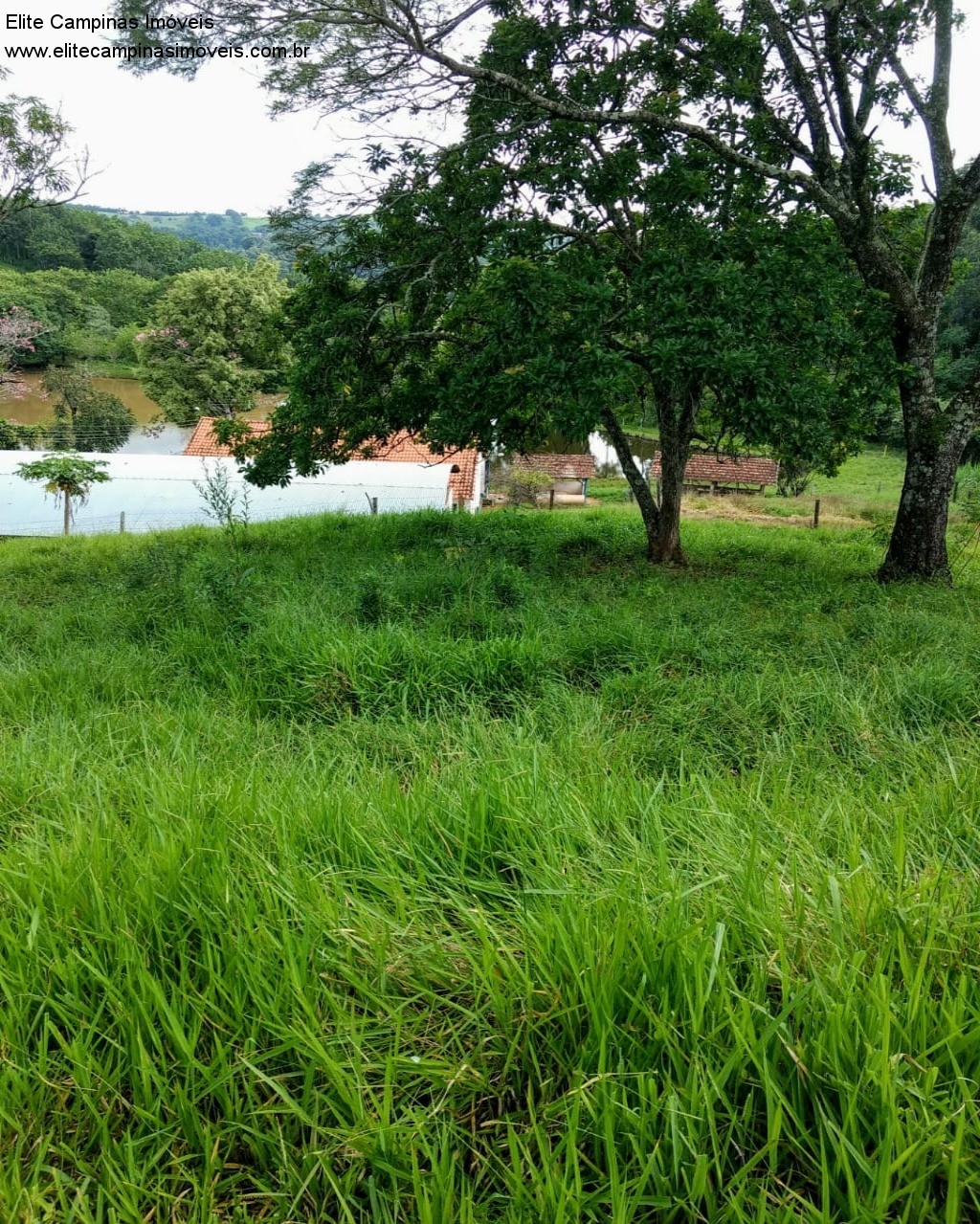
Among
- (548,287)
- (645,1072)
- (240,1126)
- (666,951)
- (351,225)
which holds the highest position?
(351,225)

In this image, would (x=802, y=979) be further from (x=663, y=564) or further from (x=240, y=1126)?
(x=663, y=564)

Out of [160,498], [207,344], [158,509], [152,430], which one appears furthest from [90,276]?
[158,509]

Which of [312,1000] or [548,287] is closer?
[312,1000]

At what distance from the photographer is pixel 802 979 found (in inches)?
59.6

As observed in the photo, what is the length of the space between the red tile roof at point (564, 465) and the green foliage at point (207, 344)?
14017mm

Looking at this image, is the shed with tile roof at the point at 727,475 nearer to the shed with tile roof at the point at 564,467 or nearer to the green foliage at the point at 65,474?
the shed with tile roof at the point at 564,467

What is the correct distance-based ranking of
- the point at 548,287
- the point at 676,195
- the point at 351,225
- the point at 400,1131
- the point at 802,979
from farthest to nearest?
the point at 351,225, the point at 676,195, the point at 548,287, the point at 802,979, the point at 400,1131

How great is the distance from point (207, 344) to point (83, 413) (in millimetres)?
8461

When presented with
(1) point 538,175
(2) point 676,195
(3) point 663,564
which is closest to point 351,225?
(1) point 538,175

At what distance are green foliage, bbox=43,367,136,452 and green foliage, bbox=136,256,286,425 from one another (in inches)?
139

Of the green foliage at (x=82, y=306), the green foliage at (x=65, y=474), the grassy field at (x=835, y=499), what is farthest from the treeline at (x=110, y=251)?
the grassy field at (x=835, y=499)

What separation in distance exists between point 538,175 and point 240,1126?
8.93m

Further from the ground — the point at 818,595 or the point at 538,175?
the point at 538,175

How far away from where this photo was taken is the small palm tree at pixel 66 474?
19.3 m
